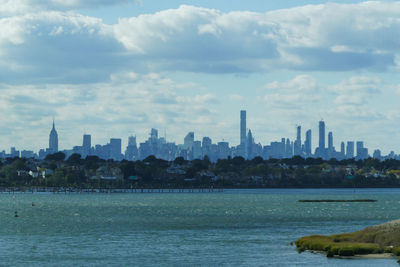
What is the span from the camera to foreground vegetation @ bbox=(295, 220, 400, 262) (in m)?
94.4

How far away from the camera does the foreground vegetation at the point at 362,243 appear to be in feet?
310

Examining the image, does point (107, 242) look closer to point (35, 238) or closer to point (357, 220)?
A: point (35, 238)

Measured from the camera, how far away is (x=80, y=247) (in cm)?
11544

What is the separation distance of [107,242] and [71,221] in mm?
58256

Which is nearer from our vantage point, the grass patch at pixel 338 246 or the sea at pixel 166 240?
the grass patch at pixel 338 246

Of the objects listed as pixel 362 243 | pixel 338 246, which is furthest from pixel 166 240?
pixel 362 243

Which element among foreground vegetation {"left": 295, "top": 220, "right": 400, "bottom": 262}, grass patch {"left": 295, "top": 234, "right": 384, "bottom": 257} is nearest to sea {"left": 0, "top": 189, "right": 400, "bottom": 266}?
grass patch {"left": 295, "top": 234, "right": 384, "bottom": 257}

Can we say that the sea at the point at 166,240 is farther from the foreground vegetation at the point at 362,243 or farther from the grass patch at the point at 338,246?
the foreground vegetation at the point at 362,243

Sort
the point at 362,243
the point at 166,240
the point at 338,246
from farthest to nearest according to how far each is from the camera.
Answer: the point at 166,240 < the point at 362,243 < the point at 338,246

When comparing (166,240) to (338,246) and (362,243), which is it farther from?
(362,243)

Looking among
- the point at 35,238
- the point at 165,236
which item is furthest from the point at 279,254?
the point at 35,238

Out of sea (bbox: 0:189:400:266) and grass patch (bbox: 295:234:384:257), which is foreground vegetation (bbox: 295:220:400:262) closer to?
grass patch (bbox: 295:234:384:257)

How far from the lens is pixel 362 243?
97.9 meters

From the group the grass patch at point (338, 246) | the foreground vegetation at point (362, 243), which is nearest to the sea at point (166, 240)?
the grass patch at point (338, 246)
